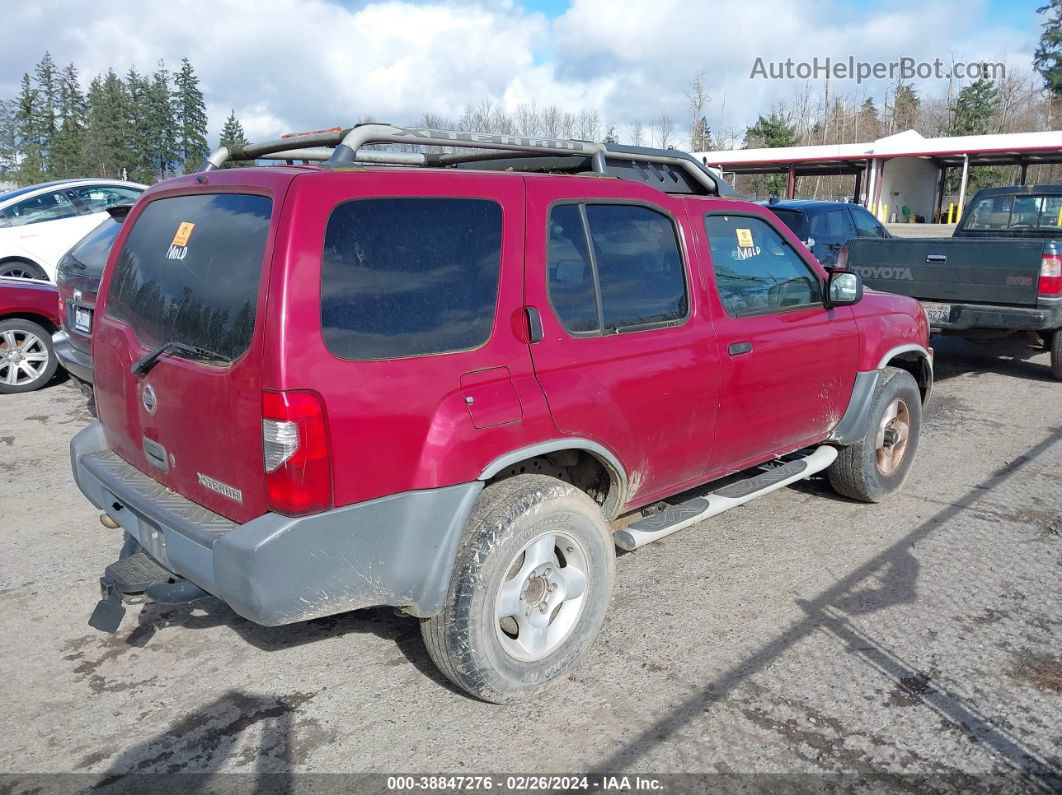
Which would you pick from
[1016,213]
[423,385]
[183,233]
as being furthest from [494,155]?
[1016,213]

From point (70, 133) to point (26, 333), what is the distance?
60236mm

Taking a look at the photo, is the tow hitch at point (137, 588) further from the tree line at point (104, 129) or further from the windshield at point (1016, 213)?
the tree line at point (104, 129)

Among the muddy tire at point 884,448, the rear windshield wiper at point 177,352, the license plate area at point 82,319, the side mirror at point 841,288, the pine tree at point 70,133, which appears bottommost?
the muddy tire at point 884,448

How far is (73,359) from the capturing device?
638cm

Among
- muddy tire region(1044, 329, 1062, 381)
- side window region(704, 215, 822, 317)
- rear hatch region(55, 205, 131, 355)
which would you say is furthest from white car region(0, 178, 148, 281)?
muddy tire region(1044, 329, 1062, 381)

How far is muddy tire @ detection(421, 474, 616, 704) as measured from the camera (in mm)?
2969

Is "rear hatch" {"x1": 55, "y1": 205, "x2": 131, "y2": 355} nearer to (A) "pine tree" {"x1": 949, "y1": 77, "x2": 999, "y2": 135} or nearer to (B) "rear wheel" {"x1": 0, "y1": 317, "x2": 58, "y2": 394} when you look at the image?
(B) "rear wheel" {"x1": 0, "y1": 317, "x2": 58, "y2": 394}

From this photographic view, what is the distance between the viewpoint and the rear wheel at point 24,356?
7.95 m

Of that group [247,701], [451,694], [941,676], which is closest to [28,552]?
[247,701]

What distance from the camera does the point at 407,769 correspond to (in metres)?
2.83

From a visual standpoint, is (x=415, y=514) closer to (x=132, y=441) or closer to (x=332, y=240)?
(x=332, y=240)

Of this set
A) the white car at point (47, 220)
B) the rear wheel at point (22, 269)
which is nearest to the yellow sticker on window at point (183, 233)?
the white car at point (47, 220)

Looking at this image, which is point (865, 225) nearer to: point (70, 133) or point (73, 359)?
point (73, 359)

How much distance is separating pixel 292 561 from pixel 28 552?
2.75 m
